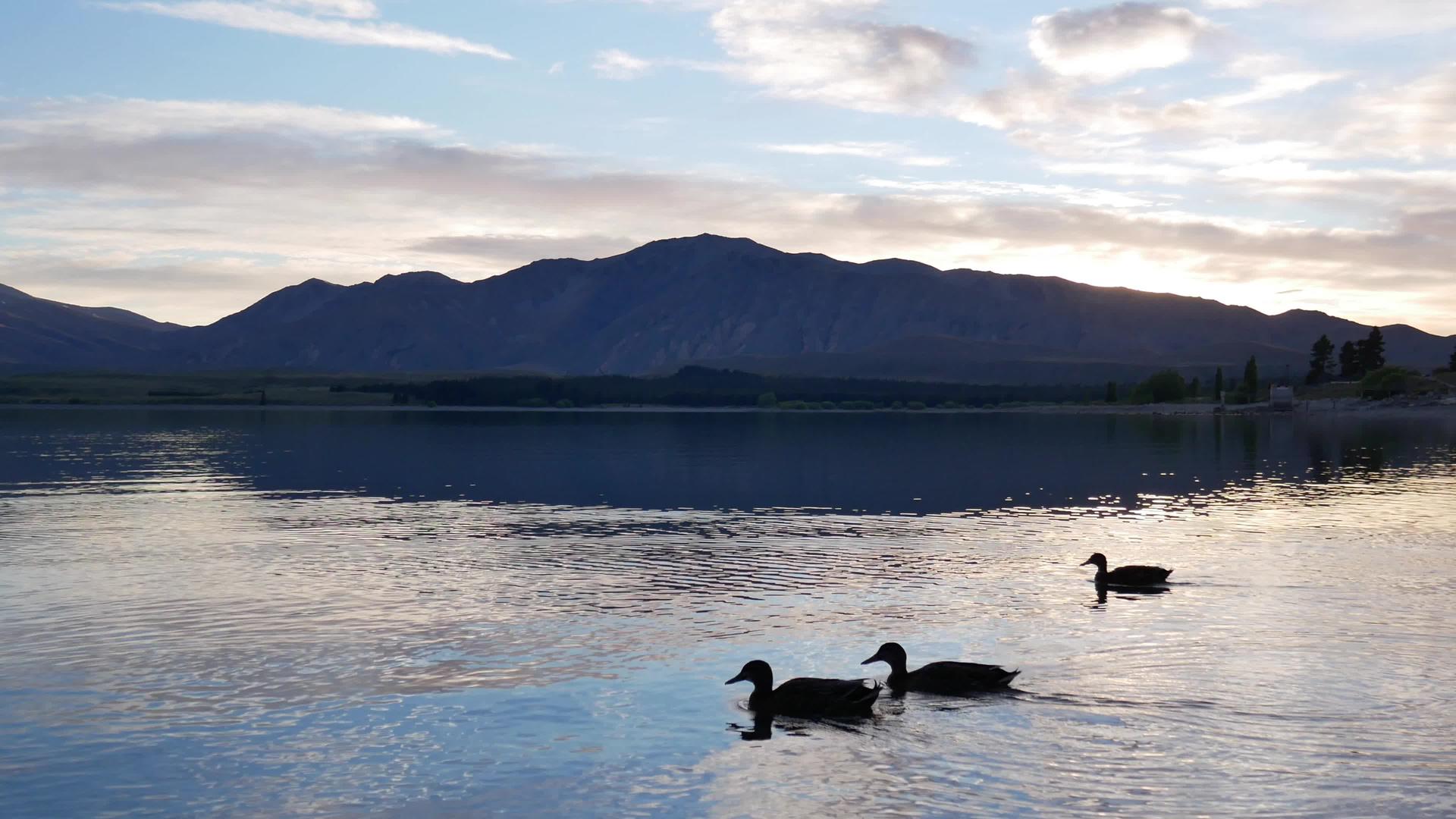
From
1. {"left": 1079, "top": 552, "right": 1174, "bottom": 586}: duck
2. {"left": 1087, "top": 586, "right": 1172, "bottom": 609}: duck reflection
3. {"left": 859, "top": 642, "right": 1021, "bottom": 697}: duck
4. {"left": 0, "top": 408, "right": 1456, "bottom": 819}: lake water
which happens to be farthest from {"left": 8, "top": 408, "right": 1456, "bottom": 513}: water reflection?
{"left": 859, "top": 642, "right": 1021, "bottom": 697}: duck

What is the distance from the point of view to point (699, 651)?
26078mm

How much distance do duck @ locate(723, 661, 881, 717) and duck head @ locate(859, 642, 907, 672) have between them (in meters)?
1.62

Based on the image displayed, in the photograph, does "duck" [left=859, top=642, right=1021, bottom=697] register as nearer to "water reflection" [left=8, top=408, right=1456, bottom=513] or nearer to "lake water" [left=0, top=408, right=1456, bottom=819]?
"lake water" [left=0, top=408, right=1456, bottom=819]

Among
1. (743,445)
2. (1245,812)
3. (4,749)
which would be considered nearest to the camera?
(1245,812)

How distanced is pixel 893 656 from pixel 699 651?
4.63 meters

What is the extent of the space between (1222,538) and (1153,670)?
2282 centimetres

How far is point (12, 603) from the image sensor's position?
102 ft

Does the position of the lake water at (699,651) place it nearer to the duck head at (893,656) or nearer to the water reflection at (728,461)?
the duck head at (893,656)

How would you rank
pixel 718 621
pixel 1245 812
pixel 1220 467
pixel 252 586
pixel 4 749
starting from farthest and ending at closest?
pixel 1220 467, pixel 252 586, pixel 718 621, pixel 4 749, pixel 1245 812

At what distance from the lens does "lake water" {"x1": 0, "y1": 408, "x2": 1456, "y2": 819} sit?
17641 mm

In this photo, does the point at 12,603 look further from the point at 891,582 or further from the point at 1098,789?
the point at 1098,789

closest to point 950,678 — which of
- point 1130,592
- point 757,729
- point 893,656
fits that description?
point 893,656

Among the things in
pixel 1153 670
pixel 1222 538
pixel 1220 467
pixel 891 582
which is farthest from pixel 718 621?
pixel 1220 467

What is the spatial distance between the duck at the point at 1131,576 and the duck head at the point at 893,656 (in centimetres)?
1278
